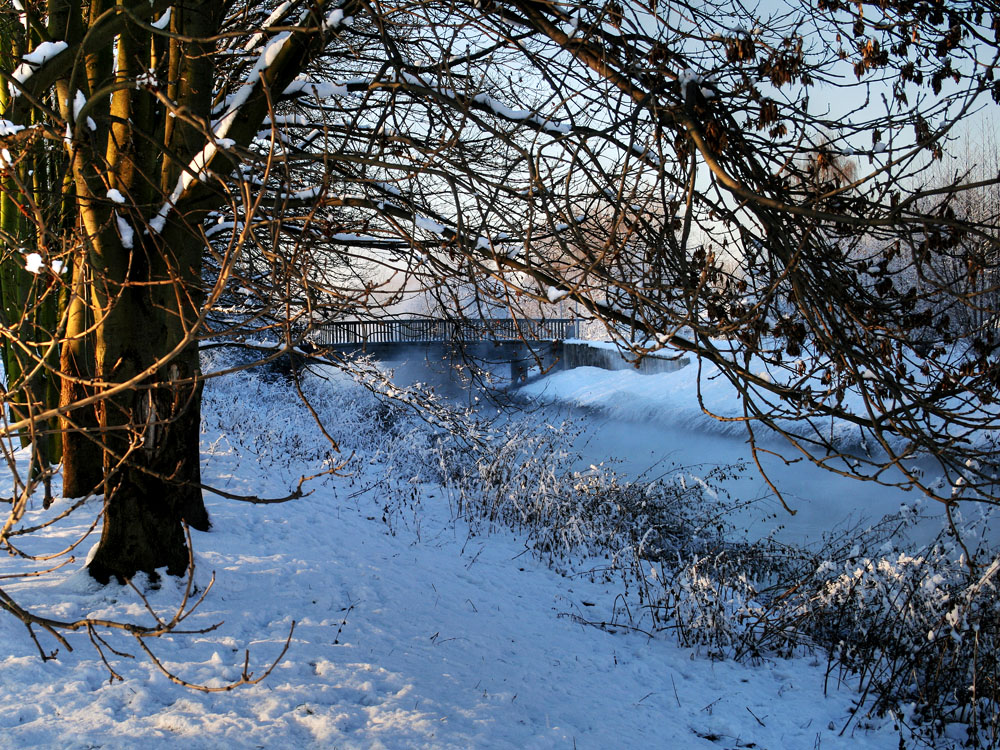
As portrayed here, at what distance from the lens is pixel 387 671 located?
A: 4176 mm

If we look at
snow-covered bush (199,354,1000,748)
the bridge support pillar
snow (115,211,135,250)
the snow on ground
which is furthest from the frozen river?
snow (115,211,135,250)

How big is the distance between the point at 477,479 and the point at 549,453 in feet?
3.51

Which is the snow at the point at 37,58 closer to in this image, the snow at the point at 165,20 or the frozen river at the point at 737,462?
the snow at the point at 165,20

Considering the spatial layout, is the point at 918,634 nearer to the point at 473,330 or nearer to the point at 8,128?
the point at 473,330

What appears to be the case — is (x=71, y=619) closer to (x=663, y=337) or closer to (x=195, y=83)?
(x=195, y=83)

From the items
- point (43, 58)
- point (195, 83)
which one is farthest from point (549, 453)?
point (43, 58)

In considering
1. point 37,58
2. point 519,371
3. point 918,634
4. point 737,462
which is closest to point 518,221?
point 37,58

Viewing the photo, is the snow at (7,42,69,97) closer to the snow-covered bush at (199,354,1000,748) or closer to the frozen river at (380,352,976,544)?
the snow-covered bush at (199,354,1000,748)

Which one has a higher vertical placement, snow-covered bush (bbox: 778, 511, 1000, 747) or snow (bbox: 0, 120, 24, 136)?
snow (bbox: 0, 120, 24, 136)

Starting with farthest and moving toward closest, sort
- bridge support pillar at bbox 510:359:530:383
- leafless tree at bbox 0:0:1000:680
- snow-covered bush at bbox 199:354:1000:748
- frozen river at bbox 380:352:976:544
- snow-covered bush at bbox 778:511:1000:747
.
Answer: bridge support pillar at bbox 510:359:530:383 → frozen river at bbox 380:352:976:544 → snow-covered bush at bbox 199:354:1000:748 → snow-covered bush at bbox 778:511:1000:747 → leafless tree at bbox 0:0:1000:680

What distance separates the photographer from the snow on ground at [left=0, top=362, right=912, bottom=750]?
3.43 m

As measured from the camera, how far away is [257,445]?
10.5 metres

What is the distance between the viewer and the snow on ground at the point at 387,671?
343 cm

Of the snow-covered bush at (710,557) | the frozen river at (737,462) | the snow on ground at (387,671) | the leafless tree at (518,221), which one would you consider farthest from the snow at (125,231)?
the frozen river at (737,462)
